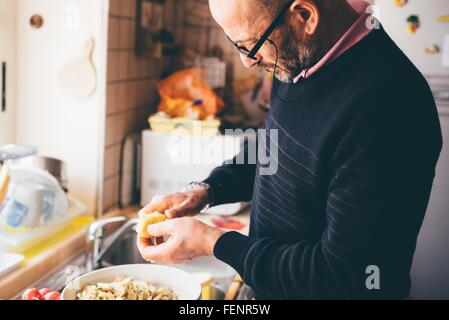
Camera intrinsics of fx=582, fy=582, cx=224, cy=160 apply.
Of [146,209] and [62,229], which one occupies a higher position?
[146,209]

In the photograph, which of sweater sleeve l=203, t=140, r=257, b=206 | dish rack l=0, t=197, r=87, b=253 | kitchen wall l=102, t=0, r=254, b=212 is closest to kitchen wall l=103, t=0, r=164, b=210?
kitchen wall l=102, t=0, r=254, b=212

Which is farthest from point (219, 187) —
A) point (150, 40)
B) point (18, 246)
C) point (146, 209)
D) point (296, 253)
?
point (150, 40)

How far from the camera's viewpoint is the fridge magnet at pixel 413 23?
144 centimetres

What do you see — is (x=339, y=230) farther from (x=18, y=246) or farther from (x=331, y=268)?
(x=18, y=246)

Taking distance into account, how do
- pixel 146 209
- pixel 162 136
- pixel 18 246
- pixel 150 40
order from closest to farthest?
pixel 146 209
pixel 18 246
pixel 162 136
pixel 150 40

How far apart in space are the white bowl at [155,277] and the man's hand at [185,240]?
0.29 feet

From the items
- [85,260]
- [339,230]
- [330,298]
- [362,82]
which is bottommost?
[85,260]

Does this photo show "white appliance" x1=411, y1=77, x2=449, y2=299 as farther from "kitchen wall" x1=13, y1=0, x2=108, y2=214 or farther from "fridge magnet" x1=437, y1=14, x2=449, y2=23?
"kitchen wall" x1=13, y1=0, x2=108, y2=214

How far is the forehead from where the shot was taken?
29.8 inches

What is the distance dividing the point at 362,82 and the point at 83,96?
0.99m

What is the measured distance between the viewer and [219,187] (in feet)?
3.33

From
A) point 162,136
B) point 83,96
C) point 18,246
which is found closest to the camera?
point 18,246

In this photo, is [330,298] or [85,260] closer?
[330,298]

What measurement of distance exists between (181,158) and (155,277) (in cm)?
73
